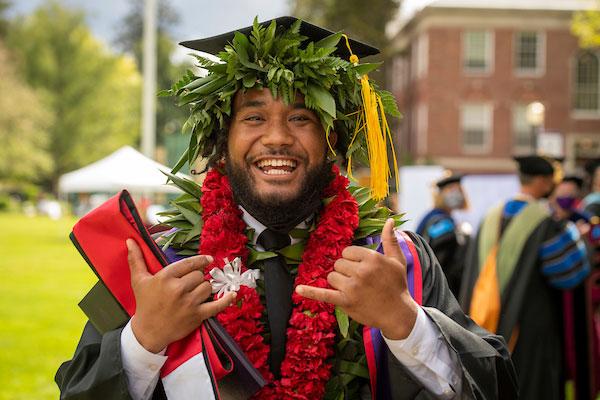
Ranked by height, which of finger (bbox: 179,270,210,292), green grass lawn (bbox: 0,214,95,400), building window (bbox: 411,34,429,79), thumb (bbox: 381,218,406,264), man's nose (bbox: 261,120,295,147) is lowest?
green grass lawn (bbox: 0,214,95,400)

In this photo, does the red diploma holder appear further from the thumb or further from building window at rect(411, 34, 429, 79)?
building window at rect(411, 34, 429, 79)

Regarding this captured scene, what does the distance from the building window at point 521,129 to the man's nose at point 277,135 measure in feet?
111

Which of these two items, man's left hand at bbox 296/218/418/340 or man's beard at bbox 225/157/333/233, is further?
man's beard at bbox 225/157/333/233

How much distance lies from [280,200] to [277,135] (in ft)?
0.70

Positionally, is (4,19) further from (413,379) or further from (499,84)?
(413,379)

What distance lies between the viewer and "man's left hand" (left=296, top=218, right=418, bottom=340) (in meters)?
2.10

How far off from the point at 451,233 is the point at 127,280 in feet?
18.3

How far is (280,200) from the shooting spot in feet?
8.50

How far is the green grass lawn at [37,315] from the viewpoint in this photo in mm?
7848

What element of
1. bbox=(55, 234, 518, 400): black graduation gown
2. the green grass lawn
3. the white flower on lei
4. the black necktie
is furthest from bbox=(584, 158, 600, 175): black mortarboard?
the white flower on lei

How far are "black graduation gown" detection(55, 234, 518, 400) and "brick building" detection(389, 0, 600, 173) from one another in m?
32.7

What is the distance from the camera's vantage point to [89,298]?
2314mm

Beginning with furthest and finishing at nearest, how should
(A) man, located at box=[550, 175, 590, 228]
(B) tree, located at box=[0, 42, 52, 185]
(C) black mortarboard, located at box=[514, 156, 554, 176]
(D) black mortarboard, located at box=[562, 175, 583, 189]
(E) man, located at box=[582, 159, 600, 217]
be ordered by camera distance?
(B) tree, located at box=[0, 42, 52, 185], (D) black mortarboard, located at box=[562, 175, 583, 189], (A) man, located at box=[550, 175, 590, 228], (E) man, located at box=[582, 159, 600, 217], (C) black mortarboard, located at box=[514, 156, 554, 176]

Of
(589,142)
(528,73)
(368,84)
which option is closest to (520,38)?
(528,73)
